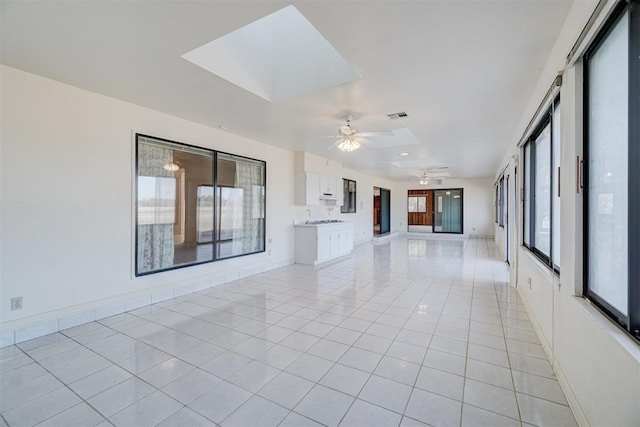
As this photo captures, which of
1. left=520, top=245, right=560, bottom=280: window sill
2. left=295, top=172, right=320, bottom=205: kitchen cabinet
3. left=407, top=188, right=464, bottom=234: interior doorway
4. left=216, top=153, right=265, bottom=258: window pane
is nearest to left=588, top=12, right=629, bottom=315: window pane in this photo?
left=520, top=245, right=560, bottom=280: window sill

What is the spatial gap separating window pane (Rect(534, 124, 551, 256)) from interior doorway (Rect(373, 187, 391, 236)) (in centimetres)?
867

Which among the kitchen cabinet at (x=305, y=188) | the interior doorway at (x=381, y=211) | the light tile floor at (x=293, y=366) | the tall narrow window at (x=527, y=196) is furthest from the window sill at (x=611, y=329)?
the interior doorway at (x=381, y=211)

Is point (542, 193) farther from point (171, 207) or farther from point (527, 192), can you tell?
point (171, 207)

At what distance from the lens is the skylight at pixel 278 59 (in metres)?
2.90

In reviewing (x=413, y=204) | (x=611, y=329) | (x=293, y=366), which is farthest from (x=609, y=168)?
(x=413, y=204)

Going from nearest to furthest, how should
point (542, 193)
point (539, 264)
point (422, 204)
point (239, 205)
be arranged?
point (539, 264), point (542, 193), point (239, 205), point (422, 204)

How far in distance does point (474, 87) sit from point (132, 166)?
Result: 4.19m

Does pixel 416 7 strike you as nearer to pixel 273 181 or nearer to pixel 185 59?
pixel 185 59

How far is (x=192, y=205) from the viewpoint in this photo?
4609mm

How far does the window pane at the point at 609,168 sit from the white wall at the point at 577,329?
87mm

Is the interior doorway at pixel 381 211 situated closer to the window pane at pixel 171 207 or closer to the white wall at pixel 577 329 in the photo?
the window pane at pixel 171 207

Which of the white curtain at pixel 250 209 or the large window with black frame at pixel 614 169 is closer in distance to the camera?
the large window with black frame at pixel 614 169

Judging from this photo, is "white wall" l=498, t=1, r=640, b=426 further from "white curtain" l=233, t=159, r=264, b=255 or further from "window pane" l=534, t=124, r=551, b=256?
"white curtain" l=233, t=159, r=264, b=255

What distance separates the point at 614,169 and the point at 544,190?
7.23ft
